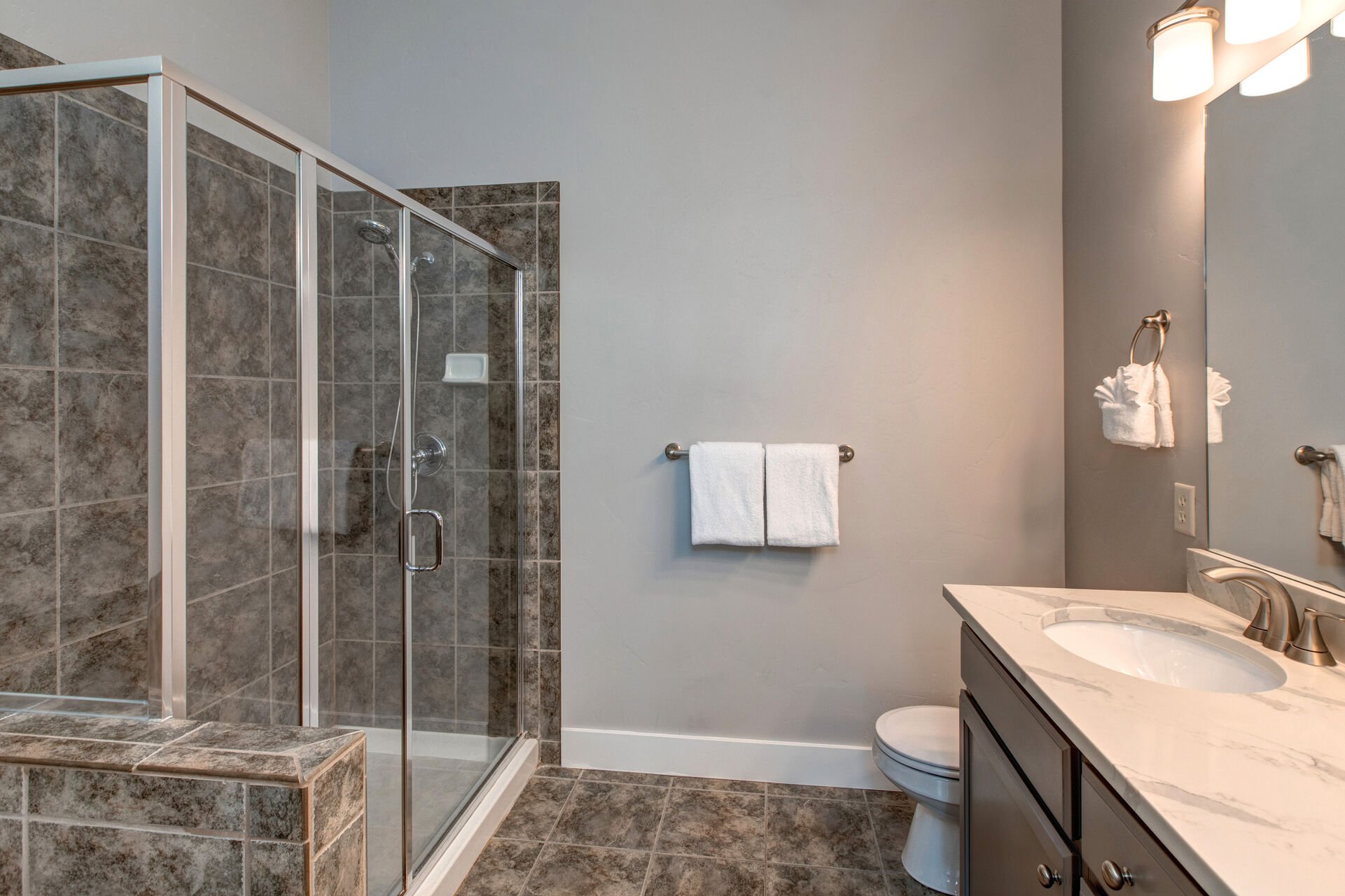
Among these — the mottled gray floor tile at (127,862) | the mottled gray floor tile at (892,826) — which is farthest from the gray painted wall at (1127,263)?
the mottled gray floor tile at (127,862)

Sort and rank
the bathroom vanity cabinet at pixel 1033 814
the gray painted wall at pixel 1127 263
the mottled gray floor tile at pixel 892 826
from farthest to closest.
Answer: the mottled gray floor tile at pixel 892 826, the gray painted wall at pixel 1127 263, the bathroom vanity cabinet at pixel 1033 814

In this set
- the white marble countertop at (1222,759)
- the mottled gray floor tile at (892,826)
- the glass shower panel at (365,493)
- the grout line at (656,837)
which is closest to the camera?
the white marble countertop at (1222,759)

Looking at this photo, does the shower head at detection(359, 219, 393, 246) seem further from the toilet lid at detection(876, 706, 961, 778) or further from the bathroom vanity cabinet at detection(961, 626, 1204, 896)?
the toilet lid at detection(876, 706, 961, 778)

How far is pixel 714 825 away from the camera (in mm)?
1920

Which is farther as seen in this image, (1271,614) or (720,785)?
(720,785)

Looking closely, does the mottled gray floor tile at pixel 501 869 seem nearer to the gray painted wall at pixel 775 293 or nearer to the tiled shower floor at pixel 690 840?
the tiled shower floor at pixel 690 840

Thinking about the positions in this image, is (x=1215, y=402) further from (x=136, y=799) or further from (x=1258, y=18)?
(x=136, y=799)

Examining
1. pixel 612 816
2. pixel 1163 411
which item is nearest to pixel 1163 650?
pixel 1163 411

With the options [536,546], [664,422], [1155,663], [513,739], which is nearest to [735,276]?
[664,422]

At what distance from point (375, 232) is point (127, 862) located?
112 centimetres

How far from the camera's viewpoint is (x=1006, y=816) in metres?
1.13

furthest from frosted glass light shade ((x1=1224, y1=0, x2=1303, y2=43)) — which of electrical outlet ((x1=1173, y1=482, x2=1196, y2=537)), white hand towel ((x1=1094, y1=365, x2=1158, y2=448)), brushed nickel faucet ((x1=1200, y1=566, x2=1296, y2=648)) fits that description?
brushed nickel faucet ((x1=1200, y1=566, x2=1296, y2=648))

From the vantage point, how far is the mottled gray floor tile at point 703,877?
1.66 meters

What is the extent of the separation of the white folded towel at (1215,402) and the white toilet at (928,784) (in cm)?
83
